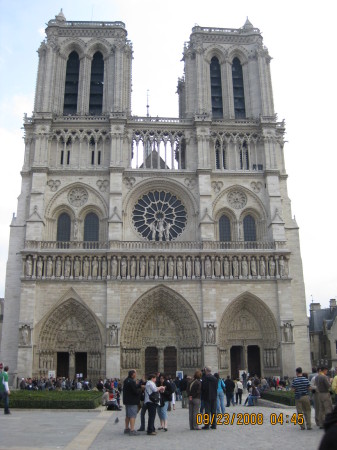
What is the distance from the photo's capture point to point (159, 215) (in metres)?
33.0

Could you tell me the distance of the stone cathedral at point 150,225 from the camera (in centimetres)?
2922

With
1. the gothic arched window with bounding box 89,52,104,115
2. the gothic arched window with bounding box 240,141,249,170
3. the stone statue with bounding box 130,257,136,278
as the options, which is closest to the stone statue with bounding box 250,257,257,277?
the gothic arched window with bounding box 240,141,249,170

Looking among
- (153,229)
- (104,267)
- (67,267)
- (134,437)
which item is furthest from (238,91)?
(134,437)

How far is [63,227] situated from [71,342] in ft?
25.4

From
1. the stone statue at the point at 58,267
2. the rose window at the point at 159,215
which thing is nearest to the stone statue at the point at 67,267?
the stone statue at the point at 58,267

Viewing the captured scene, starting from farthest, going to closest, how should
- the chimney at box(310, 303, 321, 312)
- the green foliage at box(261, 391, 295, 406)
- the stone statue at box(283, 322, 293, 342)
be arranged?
the chimney at box(310, 303, 321, 312), the stone statue at box(283, 322, 293, 342), the green foliage at box(261, 391, 295, 406)

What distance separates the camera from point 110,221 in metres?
30.8

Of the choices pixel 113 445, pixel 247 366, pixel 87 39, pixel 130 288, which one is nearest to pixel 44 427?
pixel 113 445

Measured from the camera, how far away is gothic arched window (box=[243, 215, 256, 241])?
109ft

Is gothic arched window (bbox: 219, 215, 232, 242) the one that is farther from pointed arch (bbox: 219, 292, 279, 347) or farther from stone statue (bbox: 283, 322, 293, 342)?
stone statue (bbox: 283, 322, 293, 342)

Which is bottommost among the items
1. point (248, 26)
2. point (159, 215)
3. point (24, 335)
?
point (24, 335)

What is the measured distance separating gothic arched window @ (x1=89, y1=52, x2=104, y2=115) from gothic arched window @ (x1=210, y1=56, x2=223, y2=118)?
28.0ft

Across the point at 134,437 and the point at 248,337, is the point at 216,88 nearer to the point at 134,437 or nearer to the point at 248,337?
the point at 248,337

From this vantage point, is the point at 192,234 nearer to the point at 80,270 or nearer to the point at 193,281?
the point at 193,281
